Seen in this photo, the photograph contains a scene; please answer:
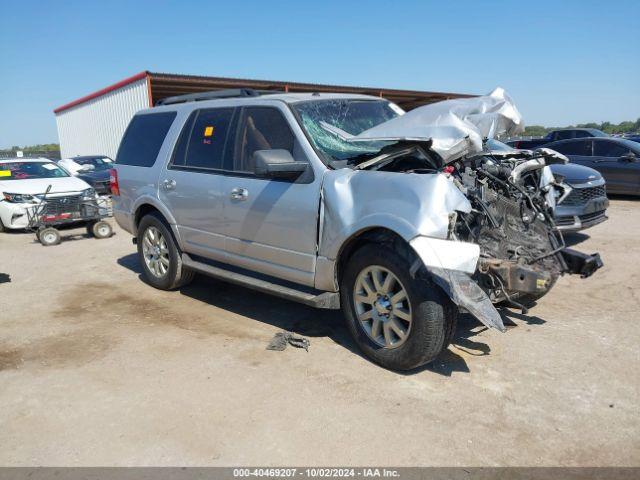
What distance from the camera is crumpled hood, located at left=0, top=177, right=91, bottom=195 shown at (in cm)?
1044

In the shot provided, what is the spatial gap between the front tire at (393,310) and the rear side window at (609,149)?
1094 centimetres

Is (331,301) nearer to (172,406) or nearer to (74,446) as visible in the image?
(172,406)

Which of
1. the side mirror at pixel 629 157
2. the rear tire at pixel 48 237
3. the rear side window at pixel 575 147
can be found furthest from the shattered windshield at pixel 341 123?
the side mirror at pixel 629 157

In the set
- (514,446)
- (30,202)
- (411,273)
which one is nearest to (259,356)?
(411,273)

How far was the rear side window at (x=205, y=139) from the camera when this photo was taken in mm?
5094

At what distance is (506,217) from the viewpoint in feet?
14.0

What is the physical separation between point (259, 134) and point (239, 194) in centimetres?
58

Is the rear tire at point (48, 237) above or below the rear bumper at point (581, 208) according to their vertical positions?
below

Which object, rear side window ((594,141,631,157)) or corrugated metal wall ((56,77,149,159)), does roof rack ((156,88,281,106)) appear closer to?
rear side window ((594,141,631,157))

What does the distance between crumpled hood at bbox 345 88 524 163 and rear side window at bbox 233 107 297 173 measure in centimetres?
60

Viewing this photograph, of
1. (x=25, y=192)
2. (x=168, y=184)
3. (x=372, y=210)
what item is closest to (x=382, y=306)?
(x=372, y=210)

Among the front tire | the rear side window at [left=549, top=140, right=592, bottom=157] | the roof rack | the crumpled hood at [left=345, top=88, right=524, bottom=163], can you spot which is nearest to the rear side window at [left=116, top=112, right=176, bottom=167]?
the roof rack

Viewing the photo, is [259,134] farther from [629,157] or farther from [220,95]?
[629,157]

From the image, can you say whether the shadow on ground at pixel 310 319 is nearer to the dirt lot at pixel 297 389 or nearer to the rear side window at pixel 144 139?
the dirt lot at pixel 297 389
